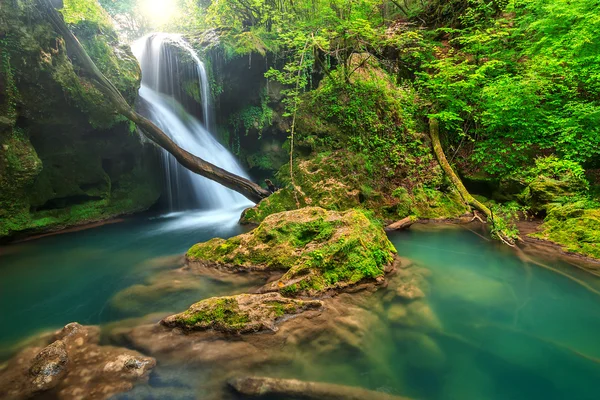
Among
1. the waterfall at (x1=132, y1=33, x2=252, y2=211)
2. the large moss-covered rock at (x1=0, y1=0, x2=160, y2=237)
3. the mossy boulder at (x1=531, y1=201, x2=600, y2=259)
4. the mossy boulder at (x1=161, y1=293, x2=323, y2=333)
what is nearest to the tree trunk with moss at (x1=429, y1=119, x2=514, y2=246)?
the mossy boulder at (x1=531, y1=201, x2=600, y2=259)

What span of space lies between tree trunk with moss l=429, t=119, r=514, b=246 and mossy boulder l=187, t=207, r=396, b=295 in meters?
3.00

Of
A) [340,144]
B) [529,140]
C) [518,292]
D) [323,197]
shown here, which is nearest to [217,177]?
[323,197]

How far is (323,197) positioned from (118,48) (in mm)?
8932

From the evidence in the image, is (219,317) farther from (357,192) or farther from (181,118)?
(181,118)

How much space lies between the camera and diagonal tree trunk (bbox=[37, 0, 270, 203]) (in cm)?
720

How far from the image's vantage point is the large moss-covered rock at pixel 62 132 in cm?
695

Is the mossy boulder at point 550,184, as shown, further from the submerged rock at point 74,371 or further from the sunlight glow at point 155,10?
the sunlight glow at point 155,10

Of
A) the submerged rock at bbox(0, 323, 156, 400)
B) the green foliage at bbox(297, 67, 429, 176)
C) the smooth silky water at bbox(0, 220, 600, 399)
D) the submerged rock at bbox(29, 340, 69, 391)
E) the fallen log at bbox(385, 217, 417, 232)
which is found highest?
the green foliage at bbox(297, 67, 429, 176)

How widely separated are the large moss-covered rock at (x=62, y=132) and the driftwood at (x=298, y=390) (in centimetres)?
824

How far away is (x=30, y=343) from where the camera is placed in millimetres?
3428

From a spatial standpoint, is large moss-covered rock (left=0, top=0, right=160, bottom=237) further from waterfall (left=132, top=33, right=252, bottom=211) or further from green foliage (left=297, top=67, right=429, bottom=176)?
green foliage (left=297, top=67, right=429, bottom=176)

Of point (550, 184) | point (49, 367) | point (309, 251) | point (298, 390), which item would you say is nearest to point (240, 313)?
point (298, 390)

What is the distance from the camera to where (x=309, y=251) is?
4711 millimetres

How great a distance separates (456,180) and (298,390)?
25.2 ft
